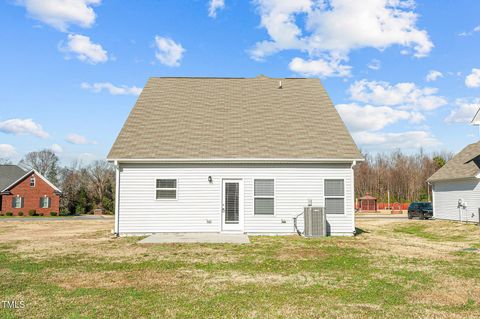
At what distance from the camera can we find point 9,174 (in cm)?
4628

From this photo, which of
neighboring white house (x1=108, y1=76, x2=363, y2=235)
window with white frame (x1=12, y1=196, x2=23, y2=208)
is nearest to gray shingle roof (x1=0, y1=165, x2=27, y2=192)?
window with white frame (x1=12, y1=196, x2=23, y2=208)

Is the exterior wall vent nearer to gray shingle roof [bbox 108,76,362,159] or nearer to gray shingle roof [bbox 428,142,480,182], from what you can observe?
gray shingle roof [bbox 108,76,362,159]

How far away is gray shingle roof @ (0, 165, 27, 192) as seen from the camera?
44.3m

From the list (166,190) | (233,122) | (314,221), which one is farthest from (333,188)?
(166,190)

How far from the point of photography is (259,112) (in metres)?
17.1

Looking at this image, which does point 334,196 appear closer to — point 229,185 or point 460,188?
point 229,185

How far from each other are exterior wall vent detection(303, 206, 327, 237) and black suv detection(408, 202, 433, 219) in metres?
18.9

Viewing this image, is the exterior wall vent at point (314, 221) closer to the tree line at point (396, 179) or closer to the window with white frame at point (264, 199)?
the window with white frame at point (264, 199)

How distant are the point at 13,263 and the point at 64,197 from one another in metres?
40.1

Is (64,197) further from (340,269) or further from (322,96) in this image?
(340,269)

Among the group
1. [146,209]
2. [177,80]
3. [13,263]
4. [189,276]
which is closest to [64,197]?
[177,80]

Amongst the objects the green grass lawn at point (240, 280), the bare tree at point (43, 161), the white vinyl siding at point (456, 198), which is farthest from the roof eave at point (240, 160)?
the bare tree at point (43, 161)

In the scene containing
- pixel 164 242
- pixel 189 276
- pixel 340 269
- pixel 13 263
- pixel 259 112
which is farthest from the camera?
pixel 259 112

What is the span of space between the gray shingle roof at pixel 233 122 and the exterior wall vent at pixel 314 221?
2027mm
